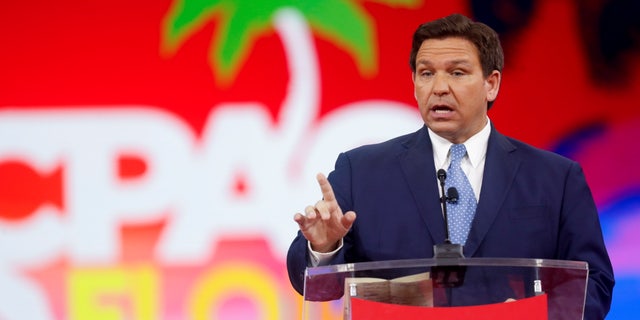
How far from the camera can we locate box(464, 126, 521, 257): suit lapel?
7.47 feet

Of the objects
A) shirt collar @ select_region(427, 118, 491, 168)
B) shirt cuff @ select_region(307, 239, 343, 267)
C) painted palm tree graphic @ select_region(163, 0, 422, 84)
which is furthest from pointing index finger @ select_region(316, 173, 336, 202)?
painted palm tree graphic @ select_region(163, 0, 422, 84)

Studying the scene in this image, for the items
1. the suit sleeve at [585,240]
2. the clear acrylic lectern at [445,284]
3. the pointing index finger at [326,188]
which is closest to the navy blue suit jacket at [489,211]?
the suit sleeve at [585,240]

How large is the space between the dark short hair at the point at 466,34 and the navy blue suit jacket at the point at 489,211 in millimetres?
203

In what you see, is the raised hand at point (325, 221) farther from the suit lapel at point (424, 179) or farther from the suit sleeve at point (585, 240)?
the suit sleeve at point (585, 240)

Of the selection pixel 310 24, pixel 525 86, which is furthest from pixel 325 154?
pixel 525 86

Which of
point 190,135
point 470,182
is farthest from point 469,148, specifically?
A: point 190,135

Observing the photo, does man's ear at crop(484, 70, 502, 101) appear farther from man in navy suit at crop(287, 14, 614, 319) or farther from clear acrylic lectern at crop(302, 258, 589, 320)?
clear acrylic lectern at crop(302, 258, 589, 320)

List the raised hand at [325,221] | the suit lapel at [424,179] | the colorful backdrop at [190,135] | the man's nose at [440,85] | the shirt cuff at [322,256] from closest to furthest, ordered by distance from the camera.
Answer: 1. the raised hand at [325,221]
2. the shirt cuff at [322,256]
3. the suit lapel at [424,179]
4. the man's nose at [440,85]
5. the colorful backdrop at [190,135]

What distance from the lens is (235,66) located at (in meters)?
3.96

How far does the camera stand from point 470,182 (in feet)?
7.89

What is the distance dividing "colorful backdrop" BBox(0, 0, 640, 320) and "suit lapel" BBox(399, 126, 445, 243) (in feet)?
4.84

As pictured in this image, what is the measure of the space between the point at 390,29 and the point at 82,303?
5.48ft

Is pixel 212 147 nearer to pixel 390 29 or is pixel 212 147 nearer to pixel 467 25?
pixel 390 29

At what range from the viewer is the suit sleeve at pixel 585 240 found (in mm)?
2201
